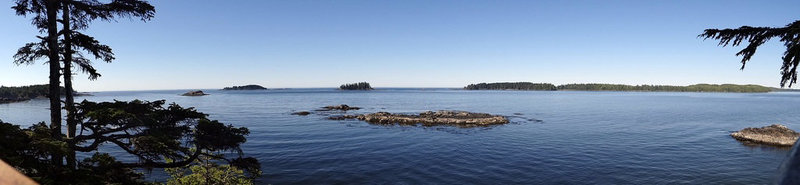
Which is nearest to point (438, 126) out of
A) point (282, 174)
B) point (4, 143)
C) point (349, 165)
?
point (349, 165)

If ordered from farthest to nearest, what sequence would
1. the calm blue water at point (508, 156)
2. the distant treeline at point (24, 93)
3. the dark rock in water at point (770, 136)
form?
the distant treeline at point (24, 93)
the dark rock in water at point (770, 136)
the calm blue water at point (508, 156)

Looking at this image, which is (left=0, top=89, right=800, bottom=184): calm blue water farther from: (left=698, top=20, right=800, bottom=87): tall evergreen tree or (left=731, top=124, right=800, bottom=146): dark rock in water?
(left=698, top=20, right=800, bottom=87): tall evergreen tree

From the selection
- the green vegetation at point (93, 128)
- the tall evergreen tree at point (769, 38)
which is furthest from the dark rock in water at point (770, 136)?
the green vegetation at point (93, 128)

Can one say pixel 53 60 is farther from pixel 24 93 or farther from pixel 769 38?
pixel 24 93

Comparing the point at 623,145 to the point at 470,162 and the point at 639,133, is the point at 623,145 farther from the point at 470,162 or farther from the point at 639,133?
the point at 470,162

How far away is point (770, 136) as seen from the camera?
3444 centimetres

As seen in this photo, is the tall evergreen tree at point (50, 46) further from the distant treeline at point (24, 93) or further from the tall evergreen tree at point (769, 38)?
the distant treeline at point (24, 93)

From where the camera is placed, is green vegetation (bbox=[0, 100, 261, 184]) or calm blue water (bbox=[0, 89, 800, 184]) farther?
calm blue water (bbox=[0, 89, 800, 184])

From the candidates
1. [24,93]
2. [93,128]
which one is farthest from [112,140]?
[24,93]

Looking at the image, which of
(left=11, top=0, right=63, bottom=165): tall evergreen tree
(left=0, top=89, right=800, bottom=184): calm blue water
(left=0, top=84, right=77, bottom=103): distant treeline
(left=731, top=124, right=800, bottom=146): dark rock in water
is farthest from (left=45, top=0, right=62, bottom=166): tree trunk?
(left=0, top=84, right=77, bottom=103): distant treeline

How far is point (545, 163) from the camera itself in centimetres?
2619

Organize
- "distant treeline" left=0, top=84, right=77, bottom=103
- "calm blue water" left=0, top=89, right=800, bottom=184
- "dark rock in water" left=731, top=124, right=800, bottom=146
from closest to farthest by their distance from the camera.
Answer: "calm blue water" left=0, top=89, right=800, bottom=184
"dark rock in water" left=731, top=124, right=800, bottom=146
"distant treeline" left=0, top=84, right=77, bottom=103

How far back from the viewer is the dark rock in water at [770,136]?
33.2 meters

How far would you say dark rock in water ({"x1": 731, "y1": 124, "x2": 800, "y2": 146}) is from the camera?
33219 millimetres
